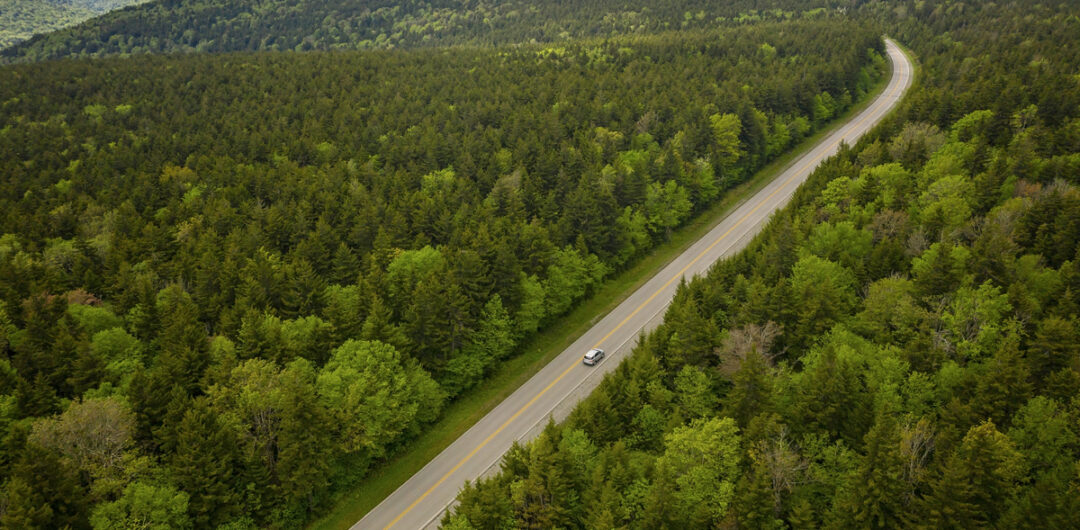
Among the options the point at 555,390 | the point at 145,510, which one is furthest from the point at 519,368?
the point at 145,510

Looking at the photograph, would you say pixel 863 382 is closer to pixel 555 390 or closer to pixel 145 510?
pixel 555 390

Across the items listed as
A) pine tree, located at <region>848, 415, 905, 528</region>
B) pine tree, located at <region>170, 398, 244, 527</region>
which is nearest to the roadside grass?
pine tree, located at <region>170, 398, 244, 527</region>

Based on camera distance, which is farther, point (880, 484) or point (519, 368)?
point (519, 368)

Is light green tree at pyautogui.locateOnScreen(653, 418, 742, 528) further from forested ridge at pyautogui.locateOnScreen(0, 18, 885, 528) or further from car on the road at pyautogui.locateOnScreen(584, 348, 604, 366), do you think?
forested ridge at pyautogui.locateOnScreen(0, 18, 885, 528)

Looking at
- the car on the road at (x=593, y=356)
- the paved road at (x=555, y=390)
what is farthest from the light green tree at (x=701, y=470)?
the car on the road at (x=593, y=356)

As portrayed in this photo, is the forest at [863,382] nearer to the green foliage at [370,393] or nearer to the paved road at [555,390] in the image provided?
the paved road at [555,390]
